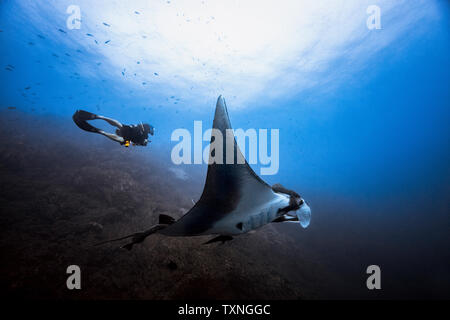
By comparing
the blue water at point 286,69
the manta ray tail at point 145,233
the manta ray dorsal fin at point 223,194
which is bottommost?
the manta ray tail at point 145,233

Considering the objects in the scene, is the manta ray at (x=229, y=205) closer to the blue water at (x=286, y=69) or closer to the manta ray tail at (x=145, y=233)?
the manta ray tail at (x=145, y=233)

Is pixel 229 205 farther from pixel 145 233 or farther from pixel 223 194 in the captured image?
pixel 145 233

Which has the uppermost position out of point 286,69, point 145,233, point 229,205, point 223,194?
point 286,69

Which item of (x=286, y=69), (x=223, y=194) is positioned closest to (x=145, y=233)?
(x=223, y=194)

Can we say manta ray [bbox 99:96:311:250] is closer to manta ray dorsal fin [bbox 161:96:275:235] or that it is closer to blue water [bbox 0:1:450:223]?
manta ray dorsal fin [bbox 161:96:275:235]

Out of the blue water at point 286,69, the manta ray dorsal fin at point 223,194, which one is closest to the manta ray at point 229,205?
the manta ray dorsal fin at point 223,194

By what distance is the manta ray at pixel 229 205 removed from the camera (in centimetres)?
168

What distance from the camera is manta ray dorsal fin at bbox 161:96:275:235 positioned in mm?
1719

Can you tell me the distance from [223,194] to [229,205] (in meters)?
0.21

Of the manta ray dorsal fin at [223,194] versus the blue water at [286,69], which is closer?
the manta ray dorsal fin at [223,194]

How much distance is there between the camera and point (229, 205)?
201 centimetres

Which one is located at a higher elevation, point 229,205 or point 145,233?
point 229,205

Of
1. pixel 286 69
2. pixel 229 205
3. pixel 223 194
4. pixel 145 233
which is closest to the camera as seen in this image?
pixel 145 233
